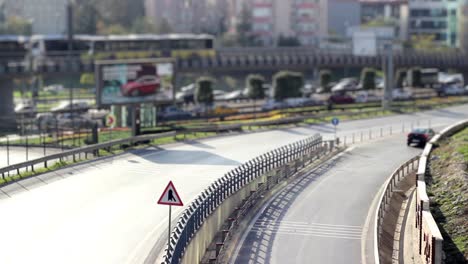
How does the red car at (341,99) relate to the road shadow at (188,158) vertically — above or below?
above

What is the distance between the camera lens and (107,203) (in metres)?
34.2

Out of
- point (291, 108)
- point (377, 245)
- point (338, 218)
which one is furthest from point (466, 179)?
point (291, 108)

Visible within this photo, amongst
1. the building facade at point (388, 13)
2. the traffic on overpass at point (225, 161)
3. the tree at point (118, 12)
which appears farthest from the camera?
the tree at point (118, 12)

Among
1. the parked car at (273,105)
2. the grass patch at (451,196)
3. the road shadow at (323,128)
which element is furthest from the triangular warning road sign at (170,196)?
the parked car at (273,105)

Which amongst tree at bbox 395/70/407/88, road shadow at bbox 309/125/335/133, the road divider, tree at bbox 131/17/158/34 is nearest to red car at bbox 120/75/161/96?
road shadow at bbox 309/125/335/133

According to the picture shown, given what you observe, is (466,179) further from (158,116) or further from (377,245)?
(158,116)

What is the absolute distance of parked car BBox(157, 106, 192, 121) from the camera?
7394 cm

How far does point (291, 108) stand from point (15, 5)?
73846 millimetres

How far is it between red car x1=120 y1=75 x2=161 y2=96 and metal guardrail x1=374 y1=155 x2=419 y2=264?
16.2 meters

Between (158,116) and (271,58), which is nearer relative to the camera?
(158,116)

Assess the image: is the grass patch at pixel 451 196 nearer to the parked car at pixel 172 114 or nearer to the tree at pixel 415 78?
the parked car at pixel 172 114

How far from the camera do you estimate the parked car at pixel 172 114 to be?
73938 millimetres

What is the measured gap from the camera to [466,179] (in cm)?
3538

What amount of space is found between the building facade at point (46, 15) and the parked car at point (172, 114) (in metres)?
62.1
